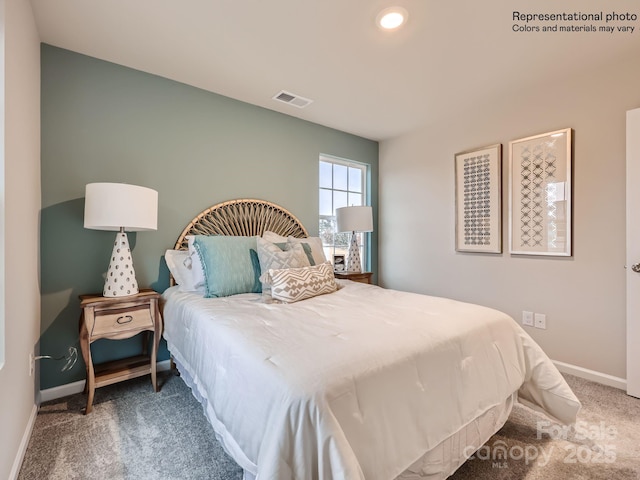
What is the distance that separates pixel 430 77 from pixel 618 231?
1877 millimetres

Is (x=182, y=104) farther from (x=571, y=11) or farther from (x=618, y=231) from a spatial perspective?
(x=618, y=231)

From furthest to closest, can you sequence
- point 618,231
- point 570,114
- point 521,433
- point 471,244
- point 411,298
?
point 471,244 → point 570,114 → point 618,231 → point 411,298 → point 521,433

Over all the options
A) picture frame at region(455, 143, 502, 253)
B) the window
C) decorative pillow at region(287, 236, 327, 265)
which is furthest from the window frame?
picture frame at region(455, 143, 502, 253)

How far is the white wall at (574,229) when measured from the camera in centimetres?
229

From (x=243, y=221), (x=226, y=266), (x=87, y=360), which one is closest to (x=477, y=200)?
(x=243, y=221)

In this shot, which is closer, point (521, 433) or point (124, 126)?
point (521, 433)

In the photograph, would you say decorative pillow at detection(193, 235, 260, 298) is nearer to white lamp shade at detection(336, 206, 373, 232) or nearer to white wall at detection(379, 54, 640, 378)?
white lamp shade at detection(336, 206, 373, 232)

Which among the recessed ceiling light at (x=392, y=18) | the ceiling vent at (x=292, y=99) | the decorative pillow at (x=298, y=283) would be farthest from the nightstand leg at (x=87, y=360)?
the recessed ceiling light at (x=392, y=18)

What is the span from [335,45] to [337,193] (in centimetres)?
196

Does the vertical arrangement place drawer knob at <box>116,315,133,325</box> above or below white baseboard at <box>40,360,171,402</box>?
above

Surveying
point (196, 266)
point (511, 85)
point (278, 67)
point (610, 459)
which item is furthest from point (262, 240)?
point (511, 85)

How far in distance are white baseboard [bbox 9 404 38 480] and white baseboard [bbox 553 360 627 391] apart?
366cm

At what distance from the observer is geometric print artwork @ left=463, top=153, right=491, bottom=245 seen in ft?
9.84

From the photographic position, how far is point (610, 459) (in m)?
1.50
